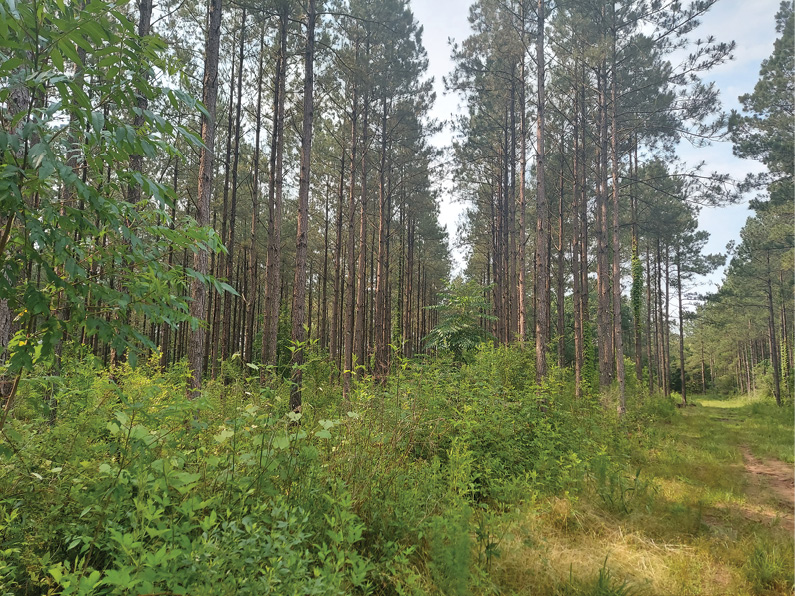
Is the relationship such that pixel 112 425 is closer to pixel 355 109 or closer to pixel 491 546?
pixel 491 546

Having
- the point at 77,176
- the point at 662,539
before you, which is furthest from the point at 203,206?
the point at 662,539

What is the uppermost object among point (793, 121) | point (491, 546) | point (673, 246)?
point (793, 121)

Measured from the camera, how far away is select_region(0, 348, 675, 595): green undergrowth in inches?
81.7

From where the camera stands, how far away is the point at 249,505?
9.30 feet

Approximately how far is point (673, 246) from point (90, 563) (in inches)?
1183

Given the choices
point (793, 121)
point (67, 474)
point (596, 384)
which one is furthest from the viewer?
point (596, 384)

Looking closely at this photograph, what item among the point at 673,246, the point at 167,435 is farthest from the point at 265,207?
the point at 673,246

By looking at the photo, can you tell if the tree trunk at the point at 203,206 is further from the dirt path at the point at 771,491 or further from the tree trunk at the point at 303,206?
the dirt path at the point at 771,491

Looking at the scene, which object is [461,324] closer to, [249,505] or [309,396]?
[309,396]

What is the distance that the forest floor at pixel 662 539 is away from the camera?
315 centimetres

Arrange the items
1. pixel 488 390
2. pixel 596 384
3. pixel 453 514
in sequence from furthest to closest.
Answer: pixel 596 384 → pixel 488 390 → pixel 453 514

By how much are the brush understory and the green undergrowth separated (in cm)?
2

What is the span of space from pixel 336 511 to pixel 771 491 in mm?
7817

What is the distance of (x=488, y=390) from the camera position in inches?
263
